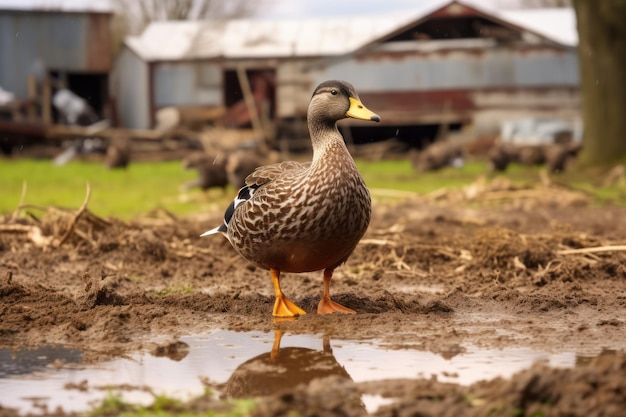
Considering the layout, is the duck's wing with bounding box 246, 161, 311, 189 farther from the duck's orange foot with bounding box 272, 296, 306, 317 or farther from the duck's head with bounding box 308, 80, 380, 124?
the duck's orange foot with bounding box 272, 296, 306, 317

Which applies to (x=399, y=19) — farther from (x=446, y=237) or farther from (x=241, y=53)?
(x=446, y=237)

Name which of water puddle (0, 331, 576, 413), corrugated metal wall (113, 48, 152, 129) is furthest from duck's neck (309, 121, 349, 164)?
corrugated metal wall (113, 48, 152, 129)

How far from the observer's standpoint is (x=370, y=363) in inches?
203

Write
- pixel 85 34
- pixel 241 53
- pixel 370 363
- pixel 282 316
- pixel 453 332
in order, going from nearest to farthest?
pixel 370 363 → pixel 453 332 → pixel 282 316 → pixel 241 53 → pixel 85 34

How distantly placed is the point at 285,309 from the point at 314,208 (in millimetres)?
814

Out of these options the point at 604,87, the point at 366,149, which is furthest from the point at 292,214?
the point at 366,149

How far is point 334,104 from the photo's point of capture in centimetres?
640

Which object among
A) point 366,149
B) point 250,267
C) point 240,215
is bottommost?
point 366,149

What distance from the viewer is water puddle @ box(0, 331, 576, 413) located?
4621 mm

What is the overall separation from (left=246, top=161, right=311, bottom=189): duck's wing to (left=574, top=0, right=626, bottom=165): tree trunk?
17.1 meters

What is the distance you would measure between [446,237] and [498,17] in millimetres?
25457

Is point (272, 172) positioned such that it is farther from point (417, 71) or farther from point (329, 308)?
point (417, 71)

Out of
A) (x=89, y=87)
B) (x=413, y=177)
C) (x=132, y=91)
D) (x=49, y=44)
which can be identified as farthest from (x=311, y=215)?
(x=89, y=87)

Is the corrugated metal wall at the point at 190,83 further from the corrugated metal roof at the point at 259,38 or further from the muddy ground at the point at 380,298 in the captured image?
the muddy ground at the point at 380,298
